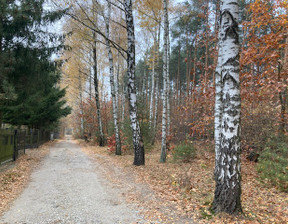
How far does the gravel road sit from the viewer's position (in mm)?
4094

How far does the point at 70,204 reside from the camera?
15.9ft

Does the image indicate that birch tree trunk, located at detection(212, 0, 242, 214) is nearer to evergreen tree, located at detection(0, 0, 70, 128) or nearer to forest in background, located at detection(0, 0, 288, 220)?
forest in background, located at detection(0, 0, 288, 220)

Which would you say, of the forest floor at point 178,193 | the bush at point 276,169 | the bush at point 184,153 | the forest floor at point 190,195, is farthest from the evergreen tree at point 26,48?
the bush at point 276,169

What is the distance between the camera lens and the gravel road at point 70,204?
4094 mm

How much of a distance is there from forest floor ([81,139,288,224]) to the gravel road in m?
0.48

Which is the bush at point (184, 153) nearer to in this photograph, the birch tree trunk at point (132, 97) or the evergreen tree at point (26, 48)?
the birch tree trunk at point (132, 97)

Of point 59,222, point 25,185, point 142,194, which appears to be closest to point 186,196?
point 142,194

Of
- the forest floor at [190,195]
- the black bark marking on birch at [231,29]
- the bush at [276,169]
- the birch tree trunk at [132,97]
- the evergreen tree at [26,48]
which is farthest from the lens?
the birch tree trunk at [132,97]

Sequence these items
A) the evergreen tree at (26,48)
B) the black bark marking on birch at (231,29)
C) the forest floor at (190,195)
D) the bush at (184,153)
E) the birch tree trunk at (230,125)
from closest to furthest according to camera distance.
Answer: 1. the birch tree trunk at (230,125)
2. the black bark marking on birch at (231,29)
3. the forest floor at (190,195)
4. the evergreen tree at (26,48)
5. the bush at (184,153)

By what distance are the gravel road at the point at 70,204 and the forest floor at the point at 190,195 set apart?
48 cm

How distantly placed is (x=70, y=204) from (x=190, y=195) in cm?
293

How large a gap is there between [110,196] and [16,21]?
7978 millimetres

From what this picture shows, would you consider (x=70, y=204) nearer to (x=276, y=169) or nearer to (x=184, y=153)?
(x=276, y=169)

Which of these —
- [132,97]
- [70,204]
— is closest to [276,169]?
[70,204]
